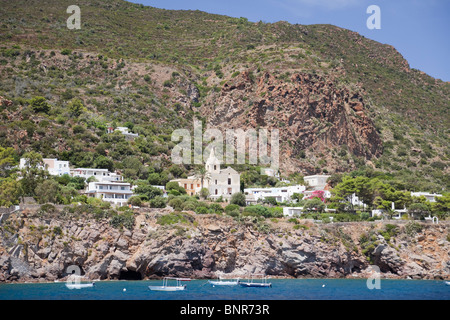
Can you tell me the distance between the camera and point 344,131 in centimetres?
10338

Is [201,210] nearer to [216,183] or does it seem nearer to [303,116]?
[216,183]

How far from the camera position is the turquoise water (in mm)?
42562

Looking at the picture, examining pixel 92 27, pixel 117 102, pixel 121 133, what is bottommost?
pixel 121 133

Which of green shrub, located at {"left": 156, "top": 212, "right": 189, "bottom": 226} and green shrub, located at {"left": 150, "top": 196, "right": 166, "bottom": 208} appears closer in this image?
green shrub, located at {"left": 156, "top": 212, "right": 189, "bottom": 226}

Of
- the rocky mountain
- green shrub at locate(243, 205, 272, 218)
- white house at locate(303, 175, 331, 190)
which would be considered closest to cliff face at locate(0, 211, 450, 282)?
green shrub at locate(243, 205, 272, 218)

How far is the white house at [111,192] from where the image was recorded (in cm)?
6812

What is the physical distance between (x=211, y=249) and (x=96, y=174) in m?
23.3

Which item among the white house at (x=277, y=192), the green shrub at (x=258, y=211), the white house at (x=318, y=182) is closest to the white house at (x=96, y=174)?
the green shrub at (x=258, y=211)

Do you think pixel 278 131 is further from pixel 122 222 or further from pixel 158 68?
pixel 122 222

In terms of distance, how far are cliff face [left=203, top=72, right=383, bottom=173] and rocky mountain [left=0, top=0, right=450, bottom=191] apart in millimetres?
193

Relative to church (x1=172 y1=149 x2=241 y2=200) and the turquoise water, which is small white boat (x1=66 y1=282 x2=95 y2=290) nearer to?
the turquoise water

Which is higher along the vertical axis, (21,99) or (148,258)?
(21,99)
